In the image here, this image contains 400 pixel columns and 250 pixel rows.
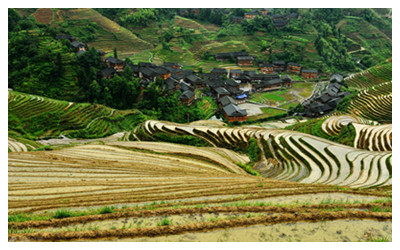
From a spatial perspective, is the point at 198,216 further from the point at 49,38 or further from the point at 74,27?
the point at 74,27

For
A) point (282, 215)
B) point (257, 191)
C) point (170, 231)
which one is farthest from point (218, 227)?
point (257, 191)

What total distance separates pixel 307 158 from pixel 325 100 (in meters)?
34.0

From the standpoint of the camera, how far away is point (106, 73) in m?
42.4

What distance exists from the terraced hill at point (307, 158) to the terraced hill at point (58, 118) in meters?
10.3

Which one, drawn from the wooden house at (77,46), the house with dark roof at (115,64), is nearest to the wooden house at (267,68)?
the house with dark roof at (115,64)

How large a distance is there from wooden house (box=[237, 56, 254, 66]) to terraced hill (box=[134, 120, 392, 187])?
150ft

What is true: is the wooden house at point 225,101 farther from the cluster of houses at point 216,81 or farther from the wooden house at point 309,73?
the wooden house at point 309,73

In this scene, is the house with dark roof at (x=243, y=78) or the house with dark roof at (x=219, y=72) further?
the house with dark roof at (x=219, y=72)

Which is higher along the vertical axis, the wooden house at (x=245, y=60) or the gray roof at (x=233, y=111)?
the wooden house at (x=245, y=60)

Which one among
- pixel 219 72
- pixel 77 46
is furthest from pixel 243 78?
pixel 77 46

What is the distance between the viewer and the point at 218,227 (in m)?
6.37

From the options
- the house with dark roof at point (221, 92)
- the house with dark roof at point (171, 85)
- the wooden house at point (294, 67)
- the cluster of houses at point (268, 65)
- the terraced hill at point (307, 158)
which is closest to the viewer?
the terraced hill at point (307, 158)

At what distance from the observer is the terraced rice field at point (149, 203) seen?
635 cm

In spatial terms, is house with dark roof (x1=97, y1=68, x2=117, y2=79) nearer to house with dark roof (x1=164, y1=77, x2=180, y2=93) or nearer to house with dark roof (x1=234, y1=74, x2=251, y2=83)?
house with dark roof (x1=164, y1=77, x2=180, y2=93)
